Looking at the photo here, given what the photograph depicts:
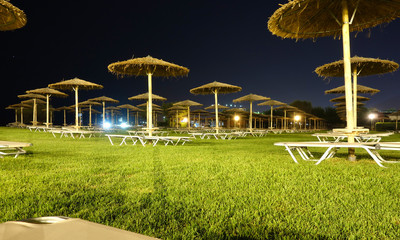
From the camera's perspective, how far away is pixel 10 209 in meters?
2.27

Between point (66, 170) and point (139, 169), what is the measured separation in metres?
1.17

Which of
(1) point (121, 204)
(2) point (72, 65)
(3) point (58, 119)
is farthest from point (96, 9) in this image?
(1) point (121, 204)

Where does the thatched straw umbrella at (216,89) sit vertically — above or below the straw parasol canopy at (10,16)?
below

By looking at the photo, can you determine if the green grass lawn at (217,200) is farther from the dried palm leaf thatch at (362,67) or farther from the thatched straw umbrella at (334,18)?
the dried palm leaf thatch at (362,67)

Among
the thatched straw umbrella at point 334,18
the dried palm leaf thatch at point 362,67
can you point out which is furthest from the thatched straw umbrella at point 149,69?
the dried palm leaf thatch at point 362,67

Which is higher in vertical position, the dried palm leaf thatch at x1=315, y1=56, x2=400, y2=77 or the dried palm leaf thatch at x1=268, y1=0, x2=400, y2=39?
the dried palm leaf thatch at x1=268, y1=0, x2=400, y2=39

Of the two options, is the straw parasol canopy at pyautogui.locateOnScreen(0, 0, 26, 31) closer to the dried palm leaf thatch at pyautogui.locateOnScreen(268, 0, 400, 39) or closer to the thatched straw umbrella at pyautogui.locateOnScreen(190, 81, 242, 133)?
the dried palm leaf thatch at pyautogui.locateOnScreen(268, 0, 400, 39)

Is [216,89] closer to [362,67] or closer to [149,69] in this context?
[149,69]

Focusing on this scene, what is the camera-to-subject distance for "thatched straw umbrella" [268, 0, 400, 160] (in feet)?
17.1

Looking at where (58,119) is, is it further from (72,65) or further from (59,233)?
(59,233)

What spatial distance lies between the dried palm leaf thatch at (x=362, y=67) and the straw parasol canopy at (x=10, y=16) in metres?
7.95

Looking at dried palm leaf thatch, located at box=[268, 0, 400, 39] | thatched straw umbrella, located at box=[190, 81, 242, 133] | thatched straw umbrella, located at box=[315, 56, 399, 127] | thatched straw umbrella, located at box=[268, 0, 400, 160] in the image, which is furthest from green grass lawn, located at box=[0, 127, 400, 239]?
thatched straw umbrella, located at box=[190, 81, 242, 133]

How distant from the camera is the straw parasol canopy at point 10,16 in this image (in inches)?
218

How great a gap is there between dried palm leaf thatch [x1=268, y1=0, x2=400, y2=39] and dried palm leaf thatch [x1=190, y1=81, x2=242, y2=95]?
6.36 m
